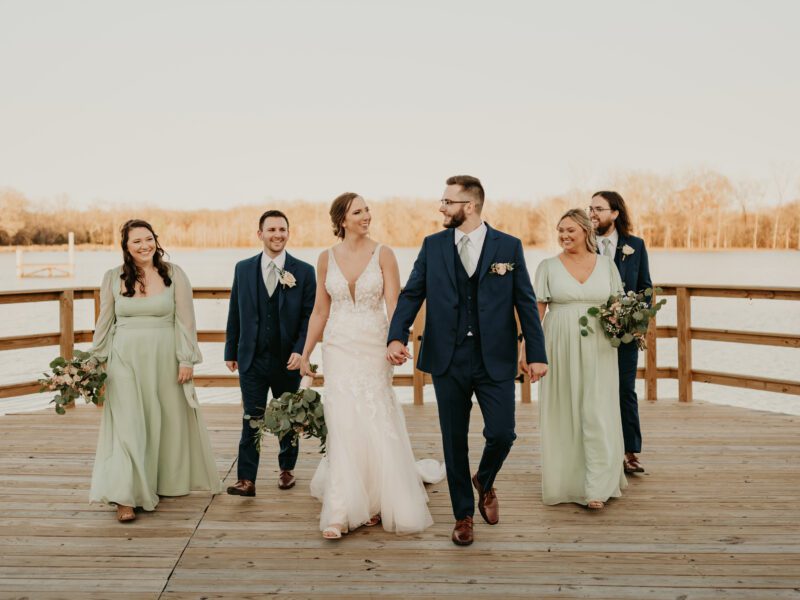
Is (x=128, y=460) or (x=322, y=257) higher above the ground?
(x=322, y=257)

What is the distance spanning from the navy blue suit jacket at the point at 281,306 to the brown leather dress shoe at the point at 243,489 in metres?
0.67

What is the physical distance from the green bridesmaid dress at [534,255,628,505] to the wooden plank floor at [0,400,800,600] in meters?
0.22

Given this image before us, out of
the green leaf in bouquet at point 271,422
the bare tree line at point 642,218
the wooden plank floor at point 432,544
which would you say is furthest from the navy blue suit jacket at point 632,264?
the bare tree line at point 642,218

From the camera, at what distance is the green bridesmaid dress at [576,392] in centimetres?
419

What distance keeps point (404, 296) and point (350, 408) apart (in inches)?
26.0

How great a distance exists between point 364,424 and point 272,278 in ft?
3.75

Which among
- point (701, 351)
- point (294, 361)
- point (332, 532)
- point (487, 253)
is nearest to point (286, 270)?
point (294, 361)

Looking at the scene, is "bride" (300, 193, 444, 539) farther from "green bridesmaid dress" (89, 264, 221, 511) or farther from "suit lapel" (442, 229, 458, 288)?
"green bridesmaid dress" (89, 264, 221, 511)

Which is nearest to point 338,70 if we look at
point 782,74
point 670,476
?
point 782,74

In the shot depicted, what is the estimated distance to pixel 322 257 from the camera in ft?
13.0

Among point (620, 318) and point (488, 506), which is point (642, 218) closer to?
point (620, 318)

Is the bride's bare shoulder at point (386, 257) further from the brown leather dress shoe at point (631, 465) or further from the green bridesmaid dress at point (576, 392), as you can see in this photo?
the brown leather dress shoe at point (631, 465)

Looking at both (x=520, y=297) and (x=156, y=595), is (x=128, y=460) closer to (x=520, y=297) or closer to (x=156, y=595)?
(x=156, y=595)

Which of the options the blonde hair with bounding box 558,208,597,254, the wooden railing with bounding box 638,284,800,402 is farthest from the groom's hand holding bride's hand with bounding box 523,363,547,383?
the wooden railing with bounding box 638,284,800,402
